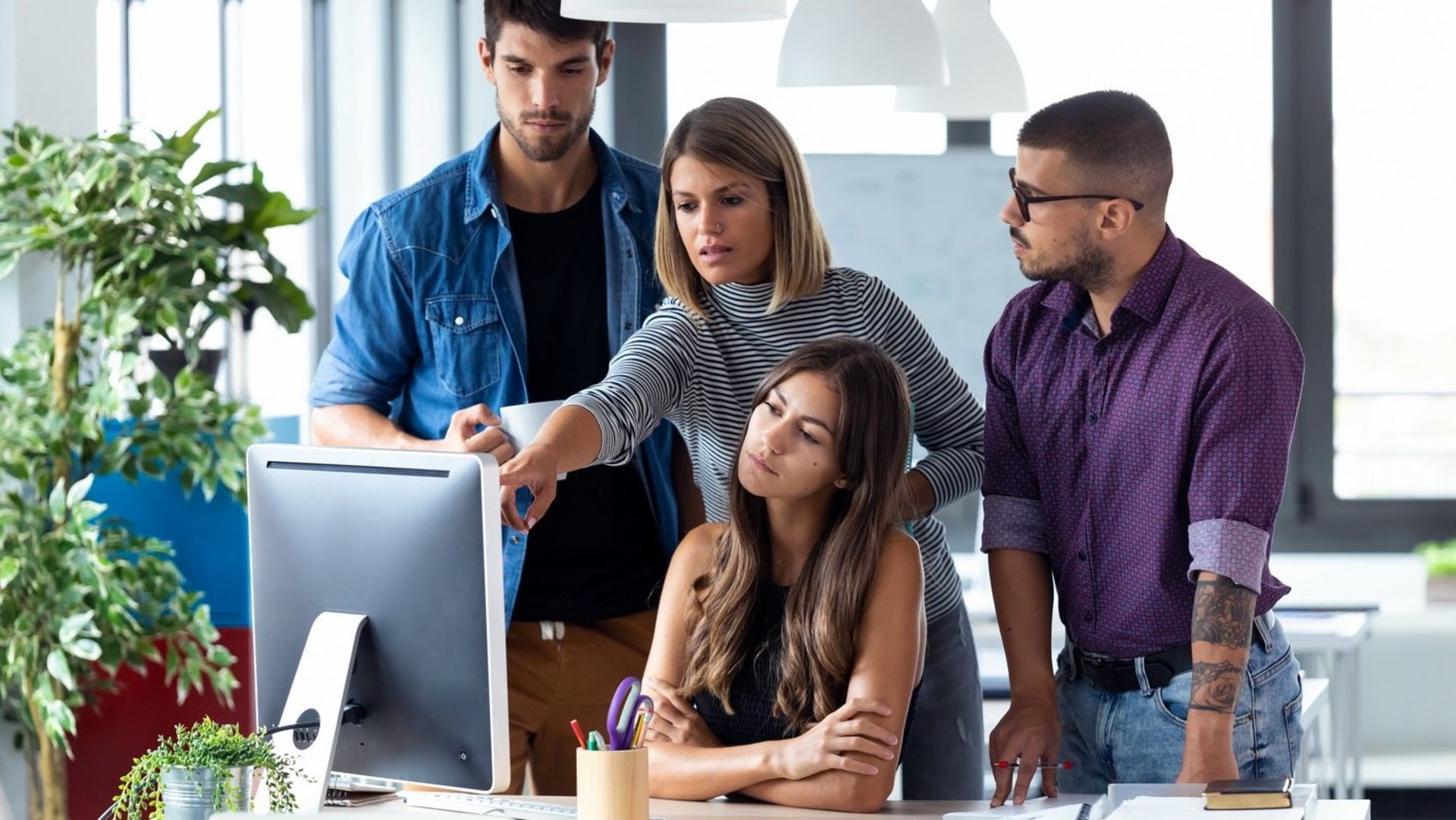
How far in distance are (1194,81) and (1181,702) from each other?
12.0 feet

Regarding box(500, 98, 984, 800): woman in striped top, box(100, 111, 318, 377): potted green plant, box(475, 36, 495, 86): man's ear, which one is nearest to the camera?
box(500, 98, 984, 800): woman in striped top

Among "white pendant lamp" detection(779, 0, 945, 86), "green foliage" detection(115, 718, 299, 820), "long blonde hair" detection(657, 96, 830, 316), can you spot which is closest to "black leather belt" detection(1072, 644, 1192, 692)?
"long blonde hair" detection(657, 96, 830, 316)

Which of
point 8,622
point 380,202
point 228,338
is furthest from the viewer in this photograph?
point 228,338

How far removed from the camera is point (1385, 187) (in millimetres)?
5309

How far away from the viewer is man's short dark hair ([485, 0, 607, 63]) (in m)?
2.37

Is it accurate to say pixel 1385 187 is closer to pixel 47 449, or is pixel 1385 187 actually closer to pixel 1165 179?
pixel 1165 179

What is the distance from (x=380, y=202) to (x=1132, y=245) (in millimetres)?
1169

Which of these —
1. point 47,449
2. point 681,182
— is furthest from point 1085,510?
point 47,449

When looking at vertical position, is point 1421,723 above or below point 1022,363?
below

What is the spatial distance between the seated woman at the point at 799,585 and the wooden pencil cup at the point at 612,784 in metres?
0.40

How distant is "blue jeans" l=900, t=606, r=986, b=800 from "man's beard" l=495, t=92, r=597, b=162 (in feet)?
2.98

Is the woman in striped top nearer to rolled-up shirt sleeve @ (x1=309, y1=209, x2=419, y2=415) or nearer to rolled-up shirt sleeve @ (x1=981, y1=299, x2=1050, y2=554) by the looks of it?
rolled-up shirt sleeve @ (x1=981, y1=299, x2=1050, y2=554)

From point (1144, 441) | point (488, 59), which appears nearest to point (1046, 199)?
point (1144, 441)

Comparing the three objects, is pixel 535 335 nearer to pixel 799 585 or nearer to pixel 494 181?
pixel 494 181
